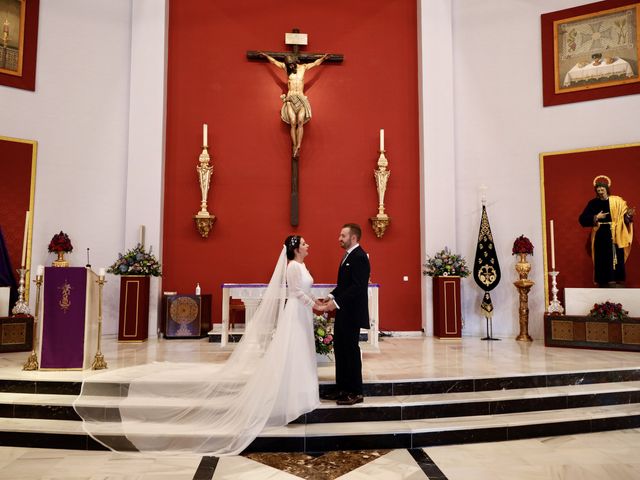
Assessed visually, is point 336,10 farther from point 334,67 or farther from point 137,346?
point 137,346

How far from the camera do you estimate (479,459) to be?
388 cm

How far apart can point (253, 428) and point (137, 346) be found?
405cm

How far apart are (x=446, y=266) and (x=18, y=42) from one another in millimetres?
8099

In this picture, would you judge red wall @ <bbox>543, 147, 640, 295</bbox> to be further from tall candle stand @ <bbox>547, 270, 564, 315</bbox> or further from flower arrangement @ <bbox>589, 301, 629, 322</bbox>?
flower arrangement @ <bbox>589, 301, 629, 322</bbox>

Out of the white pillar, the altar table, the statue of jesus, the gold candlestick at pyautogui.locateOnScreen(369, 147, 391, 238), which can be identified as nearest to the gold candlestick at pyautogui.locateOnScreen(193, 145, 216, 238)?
the white pillar

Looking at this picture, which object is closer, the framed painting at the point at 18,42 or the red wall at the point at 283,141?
the framed painting at the point at 18,42

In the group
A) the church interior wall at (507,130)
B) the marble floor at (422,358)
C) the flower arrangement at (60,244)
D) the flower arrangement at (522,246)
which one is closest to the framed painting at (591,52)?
the church interior wall at (507,130)

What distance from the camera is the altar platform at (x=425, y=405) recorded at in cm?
411

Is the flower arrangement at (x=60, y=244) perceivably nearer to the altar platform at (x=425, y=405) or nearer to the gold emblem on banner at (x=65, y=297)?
the altar platform at (x=425, y=405)

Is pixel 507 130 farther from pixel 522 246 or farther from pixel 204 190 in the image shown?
pixel 204 190

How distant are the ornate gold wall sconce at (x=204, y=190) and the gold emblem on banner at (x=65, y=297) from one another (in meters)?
3.56

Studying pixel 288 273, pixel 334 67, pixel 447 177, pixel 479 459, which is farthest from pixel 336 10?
pixel 479 459

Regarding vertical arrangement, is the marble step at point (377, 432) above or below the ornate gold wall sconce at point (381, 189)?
below

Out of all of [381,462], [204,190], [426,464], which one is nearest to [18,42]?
[204,190]
